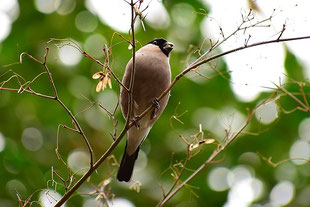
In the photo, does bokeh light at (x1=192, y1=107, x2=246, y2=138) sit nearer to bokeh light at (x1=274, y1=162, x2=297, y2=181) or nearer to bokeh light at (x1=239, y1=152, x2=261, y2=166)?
bokeh light at (x1=239, y1=152, x2=261, y2=166)

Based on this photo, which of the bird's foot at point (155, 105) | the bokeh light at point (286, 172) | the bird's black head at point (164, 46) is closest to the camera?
the bird's foot at point (155, 105)

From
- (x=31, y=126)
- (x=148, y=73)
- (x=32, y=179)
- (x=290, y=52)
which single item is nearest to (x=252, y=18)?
(x=148, y=73)

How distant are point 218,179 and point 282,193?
24.0 inches

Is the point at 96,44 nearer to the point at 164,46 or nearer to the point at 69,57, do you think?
the point at 69,57

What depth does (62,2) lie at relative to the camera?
469cm

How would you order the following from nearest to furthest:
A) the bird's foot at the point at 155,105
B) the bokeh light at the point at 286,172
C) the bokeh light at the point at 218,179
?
the bird's foot at the point at 155,105 → the bokeh light at the point at 218,179 → the bokeh light at the point at 286,172

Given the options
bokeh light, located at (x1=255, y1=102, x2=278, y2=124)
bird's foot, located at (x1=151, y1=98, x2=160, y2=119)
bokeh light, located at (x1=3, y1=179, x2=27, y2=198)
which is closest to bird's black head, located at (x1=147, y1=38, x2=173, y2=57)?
bird's foot, located at (x1=151, y1=98, x2=160, y2=119)

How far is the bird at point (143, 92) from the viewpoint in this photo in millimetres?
3148

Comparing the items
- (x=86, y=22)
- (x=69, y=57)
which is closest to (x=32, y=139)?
(x=69, y=57)

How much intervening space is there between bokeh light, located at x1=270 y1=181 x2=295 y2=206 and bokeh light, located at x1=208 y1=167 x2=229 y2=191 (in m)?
0.45

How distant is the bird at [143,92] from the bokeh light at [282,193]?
158cm

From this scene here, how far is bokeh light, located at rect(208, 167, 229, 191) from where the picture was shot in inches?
171

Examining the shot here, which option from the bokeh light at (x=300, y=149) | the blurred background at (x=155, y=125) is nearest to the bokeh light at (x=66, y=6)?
the blurred background at (x=155, y=125)

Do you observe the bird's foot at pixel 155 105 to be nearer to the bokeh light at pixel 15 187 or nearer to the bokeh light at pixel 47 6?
the bokeh light at pixel 15 187
